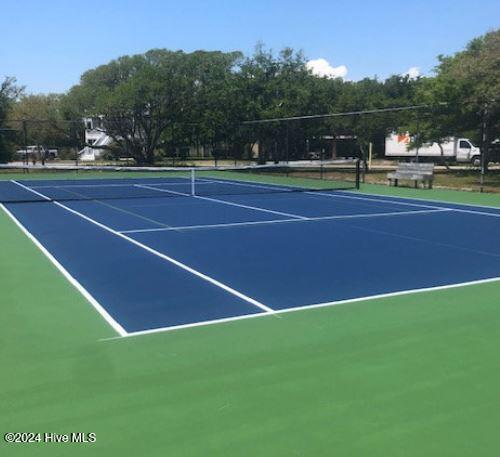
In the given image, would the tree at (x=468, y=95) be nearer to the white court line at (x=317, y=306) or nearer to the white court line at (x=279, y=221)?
the white court line at (x=279, y=221)

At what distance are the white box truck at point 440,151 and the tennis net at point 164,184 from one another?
15.9 meters

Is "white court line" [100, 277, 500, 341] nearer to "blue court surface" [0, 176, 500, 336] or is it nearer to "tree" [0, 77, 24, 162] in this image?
"blue court surface" [0, 176, 500, 336]

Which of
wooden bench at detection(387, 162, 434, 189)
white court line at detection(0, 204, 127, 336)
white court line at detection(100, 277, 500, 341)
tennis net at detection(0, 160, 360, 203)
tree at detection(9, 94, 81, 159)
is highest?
tree at detection(9, 94, 81, 159)

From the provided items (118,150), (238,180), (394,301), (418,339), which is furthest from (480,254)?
(118,150)

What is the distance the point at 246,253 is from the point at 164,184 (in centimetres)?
1630

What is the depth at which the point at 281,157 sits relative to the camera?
1284 inches

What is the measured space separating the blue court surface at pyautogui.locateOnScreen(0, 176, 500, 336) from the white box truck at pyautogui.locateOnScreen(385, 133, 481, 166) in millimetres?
30139

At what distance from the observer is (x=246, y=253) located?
30.9 ft

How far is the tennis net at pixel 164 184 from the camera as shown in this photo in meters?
20.1

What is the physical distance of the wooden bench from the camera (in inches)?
886

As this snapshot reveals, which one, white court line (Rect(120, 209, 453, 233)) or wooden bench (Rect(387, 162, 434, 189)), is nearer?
white court line (Rect(120, 209, 453, 233))

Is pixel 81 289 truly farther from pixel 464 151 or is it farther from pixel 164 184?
pixel 464 151

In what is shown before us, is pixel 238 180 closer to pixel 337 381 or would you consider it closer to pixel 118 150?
pixel 118 150

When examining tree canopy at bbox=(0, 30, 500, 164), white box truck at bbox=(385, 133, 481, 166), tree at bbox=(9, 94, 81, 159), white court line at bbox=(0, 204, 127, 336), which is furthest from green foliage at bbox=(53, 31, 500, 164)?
white court line at bbox=(0, 204, 127, 336)
